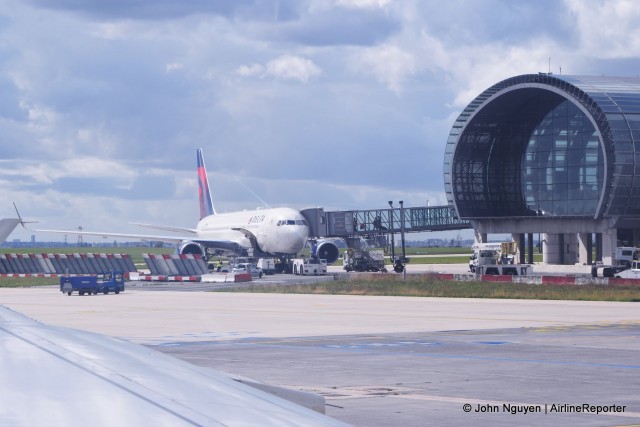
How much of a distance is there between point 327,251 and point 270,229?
8204mm

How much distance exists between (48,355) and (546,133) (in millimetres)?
89495

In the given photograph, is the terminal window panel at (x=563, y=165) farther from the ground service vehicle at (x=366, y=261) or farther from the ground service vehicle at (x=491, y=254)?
the ground service vehicle at (x=366, y=261)

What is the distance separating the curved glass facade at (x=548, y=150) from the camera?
7894 cm

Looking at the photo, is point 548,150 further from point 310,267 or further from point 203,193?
point 203,193

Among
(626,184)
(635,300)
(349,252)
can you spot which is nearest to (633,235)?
(626,184)

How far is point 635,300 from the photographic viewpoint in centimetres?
4375

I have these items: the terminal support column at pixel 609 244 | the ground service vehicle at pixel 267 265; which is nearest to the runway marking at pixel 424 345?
the terminal support column at pixel 609 244

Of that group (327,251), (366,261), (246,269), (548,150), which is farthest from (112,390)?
(548,150)

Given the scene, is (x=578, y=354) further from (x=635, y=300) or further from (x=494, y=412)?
(x=635, y=300)

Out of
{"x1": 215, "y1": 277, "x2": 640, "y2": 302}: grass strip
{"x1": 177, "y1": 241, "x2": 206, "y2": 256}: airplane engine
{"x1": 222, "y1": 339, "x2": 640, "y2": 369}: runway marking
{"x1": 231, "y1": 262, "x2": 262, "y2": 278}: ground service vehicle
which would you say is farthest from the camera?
{"x1": 177, "y1": 241, "x2": 206, "y2": 256}: airplane engine

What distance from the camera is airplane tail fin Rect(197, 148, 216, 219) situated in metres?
112

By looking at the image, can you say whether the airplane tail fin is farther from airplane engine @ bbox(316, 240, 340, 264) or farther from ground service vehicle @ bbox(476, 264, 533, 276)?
ground service vehicle @ bbox(476, 264, 533, 276)

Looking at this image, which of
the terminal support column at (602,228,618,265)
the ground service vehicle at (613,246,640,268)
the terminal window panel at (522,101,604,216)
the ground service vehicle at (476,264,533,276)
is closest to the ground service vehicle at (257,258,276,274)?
the ground service vehicle at (476,264,533,276)

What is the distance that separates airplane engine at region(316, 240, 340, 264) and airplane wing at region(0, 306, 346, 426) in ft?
282
